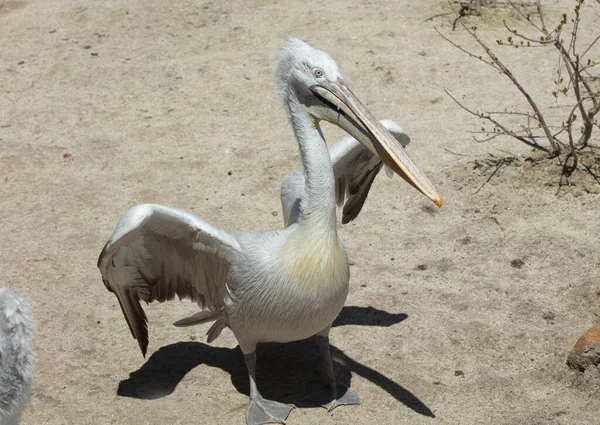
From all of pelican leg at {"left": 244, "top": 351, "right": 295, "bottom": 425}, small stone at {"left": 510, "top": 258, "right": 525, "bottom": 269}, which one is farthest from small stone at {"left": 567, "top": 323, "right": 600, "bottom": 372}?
pelican leg at {"left": 244, "top": 351, "right": 295, "bottom": 425}

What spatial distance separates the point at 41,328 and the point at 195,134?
2816mm

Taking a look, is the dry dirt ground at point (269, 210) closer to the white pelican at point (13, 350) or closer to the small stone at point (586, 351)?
the small stone at point (586, 351)

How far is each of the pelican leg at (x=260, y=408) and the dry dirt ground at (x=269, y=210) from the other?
7 cm

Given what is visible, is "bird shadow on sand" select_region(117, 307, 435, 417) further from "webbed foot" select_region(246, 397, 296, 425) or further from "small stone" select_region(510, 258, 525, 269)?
"small stone" select_region(510, 258, 525, 269)

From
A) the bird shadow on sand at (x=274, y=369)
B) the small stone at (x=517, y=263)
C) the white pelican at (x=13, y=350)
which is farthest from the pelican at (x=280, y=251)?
the small stone at (x=517, y=263)

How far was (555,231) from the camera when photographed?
6406mm

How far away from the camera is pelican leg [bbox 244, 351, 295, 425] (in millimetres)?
4855

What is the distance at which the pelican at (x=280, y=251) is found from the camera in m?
4.47

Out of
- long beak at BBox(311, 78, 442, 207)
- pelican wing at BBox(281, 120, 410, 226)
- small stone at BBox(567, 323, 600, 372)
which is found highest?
long beak at BBox(311, 78, 442, 207)

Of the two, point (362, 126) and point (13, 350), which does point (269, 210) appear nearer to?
point (362, 126)

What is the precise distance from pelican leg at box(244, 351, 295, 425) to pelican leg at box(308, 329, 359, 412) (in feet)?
0.58

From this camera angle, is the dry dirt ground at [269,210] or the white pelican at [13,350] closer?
the white pelican at [13,350]

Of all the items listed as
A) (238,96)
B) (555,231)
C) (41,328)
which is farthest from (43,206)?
(555,231)

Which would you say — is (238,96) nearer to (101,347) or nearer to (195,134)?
(195,134)
